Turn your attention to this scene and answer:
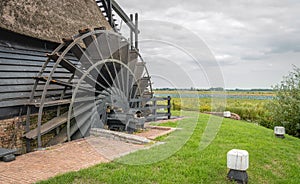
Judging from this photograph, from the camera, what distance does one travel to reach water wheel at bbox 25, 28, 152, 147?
5.96 meters

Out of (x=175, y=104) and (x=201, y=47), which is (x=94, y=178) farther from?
(x=175, y=104)

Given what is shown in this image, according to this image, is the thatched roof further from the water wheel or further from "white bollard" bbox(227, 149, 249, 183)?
"white bollard" bbox(227, 149, 249, 183)

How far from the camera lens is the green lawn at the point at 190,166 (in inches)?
142

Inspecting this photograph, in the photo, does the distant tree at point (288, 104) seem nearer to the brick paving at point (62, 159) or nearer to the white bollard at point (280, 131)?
the white bollard at point (280, 131)

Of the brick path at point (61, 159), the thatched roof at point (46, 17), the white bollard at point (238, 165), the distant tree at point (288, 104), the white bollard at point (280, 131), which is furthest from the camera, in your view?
the distant tree at point (288, 104)

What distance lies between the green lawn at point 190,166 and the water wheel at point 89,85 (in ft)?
6.49

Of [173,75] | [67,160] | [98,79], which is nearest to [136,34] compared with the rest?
[173,75]

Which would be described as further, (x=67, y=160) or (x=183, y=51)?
(x=183, y=51)

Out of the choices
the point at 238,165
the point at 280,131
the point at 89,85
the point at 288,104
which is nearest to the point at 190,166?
the point at 238,165

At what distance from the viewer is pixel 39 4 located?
705 centimetres

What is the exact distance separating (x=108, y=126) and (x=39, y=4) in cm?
386

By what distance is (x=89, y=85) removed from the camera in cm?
755

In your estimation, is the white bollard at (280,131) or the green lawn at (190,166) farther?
the white bollard at (280,131)

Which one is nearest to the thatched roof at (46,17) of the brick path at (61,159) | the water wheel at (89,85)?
the water wheel at (89,85)
